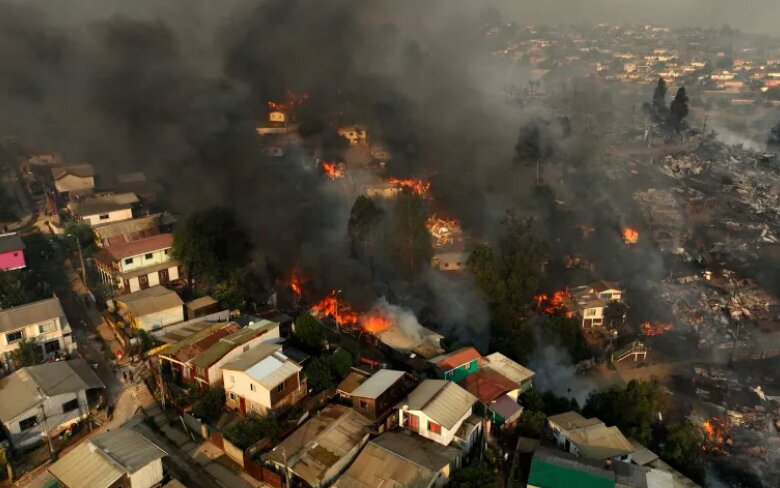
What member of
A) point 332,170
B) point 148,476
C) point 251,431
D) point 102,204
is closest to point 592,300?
point 251,431

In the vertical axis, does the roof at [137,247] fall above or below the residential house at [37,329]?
above

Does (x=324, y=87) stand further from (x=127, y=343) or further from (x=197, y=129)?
(x=127, y=343)

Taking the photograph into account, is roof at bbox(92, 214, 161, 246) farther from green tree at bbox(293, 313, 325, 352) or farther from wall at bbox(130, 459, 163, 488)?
wall at bbox(130, 459, 163, 488)

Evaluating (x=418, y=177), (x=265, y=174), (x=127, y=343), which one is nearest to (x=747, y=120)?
(x=418, y=177)

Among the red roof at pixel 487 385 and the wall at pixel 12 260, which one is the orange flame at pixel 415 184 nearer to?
the red roof at pixel 487 385

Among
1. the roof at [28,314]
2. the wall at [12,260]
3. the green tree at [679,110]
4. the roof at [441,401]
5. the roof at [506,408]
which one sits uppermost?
the green tree at [679,110]

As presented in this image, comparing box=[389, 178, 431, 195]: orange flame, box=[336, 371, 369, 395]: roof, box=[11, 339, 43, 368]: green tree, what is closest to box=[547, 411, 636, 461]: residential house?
box=[336, 371, 369, 395]: roof

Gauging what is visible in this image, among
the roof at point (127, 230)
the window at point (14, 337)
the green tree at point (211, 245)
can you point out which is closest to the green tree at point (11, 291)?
the window at point (14, 337)
